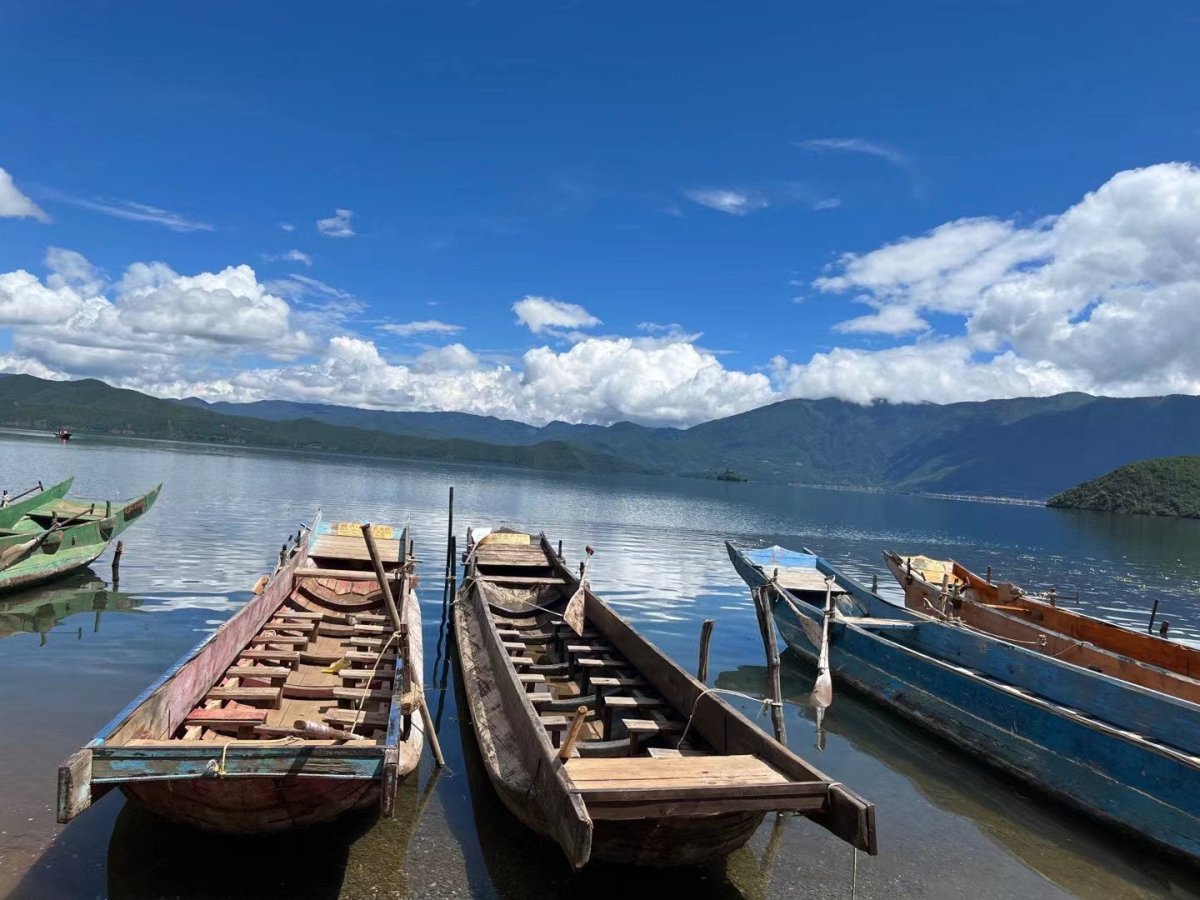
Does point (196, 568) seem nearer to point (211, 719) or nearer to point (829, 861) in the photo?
point (211, 719)

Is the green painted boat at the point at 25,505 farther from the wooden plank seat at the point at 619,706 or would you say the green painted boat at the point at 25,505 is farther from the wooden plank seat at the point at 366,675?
the wooden plank seat at the point at 619,706

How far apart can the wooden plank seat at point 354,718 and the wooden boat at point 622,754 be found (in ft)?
4.45

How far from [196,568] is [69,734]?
1636cm

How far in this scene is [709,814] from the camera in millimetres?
6832

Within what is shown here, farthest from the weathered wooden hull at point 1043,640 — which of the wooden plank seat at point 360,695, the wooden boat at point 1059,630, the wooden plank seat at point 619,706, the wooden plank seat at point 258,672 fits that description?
the wooden plank seat at point 258,672

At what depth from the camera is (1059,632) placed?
18094 mm

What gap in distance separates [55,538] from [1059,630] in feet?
89.9

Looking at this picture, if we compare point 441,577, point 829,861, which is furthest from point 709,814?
point 441,577

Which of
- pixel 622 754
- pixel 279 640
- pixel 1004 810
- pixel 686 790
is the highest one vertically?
pixel 686 790

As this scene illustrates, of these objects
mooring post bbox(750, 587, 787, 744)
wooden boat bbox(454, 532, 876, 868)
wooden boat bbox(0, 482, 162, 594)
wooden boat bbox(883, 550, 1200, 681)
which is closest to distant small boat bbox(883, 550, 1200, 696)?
wooden boat bbox(883, 550, 1200, 681)

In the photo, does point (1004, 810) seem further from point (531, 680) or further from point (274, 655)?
point (274, 655)

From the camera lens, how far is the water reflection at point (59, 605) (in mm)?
17500

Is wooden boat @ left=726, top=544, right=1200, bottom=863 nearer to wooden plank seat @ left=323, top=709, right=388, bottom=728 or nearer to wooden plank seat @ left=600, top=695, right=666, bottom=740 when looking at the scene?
wooden plank seat @ left=600, top=695, right=666, bottom=740

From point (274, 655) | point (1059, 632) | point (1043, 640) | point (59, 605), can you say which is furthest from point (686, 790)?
point (59, 605)
